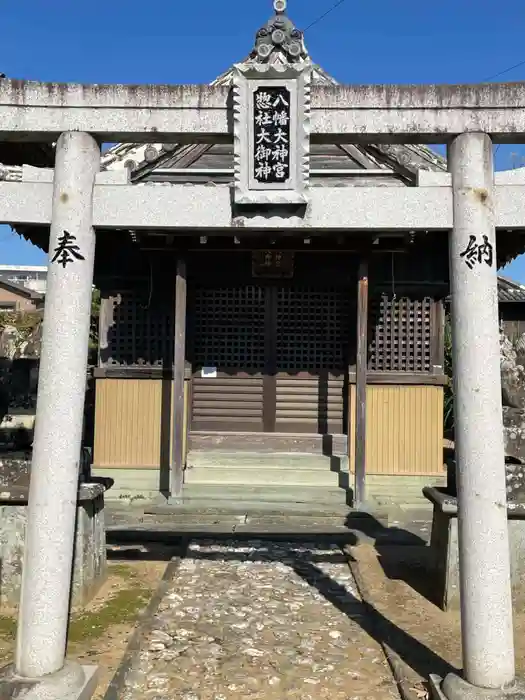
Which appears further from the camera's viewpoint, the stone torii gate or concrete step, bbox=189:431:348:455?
concrete step, bbox=189:431:348:455

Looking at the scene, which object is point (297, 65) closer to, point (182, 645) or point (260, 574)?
point (182, 645)

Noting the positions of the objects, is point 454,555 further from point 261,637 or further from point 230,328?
point 230,328

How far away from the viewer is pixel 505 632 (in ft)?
13.0

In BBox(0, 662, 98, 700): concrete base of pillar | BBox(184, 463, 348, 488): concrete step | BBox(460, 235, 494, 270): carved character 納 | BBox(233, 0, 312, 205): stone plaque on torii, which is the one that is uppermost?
BBox(233, 0, 312, 205): stone plaque on torii

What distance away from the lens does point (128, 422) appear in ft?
35.9

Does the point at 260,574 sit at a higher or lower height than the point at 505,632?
lower

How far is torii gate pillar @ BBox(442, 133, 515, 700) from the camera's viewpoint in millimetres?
3972

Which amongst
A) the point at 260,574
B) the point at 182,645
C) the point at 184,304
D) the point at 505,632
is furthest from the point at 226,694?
the point at 184,304

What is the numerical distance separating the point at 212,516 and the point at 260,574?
247 cm

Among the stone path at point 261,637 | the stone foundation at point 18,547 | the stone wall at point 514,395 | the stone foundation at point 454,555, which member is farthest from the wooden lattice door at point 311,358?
the stone foundation at point 18,547

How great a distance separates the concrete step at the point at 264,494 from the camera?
392 inches

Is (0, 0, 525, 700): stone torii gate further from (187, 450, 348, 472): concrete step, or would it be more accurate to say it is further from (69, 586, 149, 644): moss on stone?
(187, 450, 348, 472): concrete step

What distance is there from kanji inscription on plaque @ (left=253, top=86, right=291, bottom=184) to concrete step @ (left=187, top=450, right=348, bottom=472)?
718 cm

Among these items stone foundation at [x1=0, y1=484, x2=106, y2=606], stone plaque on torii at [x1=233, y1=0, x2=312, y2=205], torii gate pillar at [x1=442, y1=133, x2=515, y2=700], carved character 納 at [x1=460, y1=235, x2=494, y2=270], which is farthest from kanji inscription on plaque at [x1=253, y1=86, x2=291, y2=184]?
stone foundation at [x1=0, y1=484, x2=106, y2=606]
